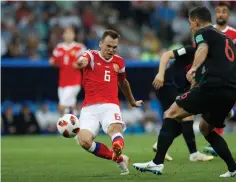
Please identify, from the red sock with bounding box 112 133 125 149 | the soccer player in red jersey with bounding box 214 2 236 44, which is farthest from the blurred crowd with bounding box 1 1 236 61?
the red sock with bounding box 112 133 125 149

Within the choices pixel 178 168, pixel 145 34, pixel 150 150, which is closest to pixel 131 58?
pixel 145 34

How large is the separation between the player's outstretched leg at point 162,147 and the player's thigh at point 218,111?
0.59 m

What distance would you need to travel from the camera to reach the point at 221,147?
9.16 m

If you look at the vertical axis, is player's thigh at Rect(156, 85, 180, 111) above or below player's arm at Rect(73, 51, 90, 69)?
below

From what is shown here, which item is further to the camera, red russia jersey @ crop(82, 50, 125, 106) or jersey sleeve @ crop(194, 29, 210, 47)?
red russia jersey @ crop(82, 50, 125, 106)

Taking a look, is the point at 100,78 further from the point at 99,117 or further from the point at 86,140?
the point at 86,140

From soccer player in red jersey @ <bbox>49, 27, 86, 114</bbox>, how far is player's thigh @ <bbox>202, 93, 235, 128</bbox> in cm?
970

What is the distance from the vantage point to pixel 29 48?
888 inches

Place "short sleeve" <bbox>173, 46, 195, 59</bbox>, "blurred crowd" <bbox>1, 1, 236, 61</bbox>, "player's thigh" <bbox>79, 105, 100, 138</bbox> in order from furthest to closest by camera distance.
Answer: "blurred crowd" <bbox>1, 1, 236, 61</bbox>
"player's thigh" <bbox>79, 105, 100, 138</bbox>
"short sleeve" <bbox>173, 46, 195, 59</bbox>

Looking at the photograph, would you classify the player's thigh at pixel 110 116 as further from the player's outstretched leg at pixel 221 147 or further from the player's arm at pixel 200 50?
the player's arm at pixel 200 50

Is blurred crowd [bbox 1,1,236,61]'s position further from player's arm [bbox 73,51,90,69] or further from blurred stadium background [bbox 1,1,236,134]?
player's arm [bbox 73,51,90,69]

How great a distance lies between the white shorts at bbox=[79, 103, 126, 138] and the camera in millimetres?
9922

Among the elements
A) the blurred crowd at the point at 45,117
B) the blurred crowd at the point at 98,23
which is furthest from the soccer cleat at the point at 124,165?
the blurred crowd at the point at 98,23

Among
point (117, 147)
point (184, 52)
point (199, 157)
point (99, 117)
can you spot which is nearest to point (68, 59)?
point (199, 157)
